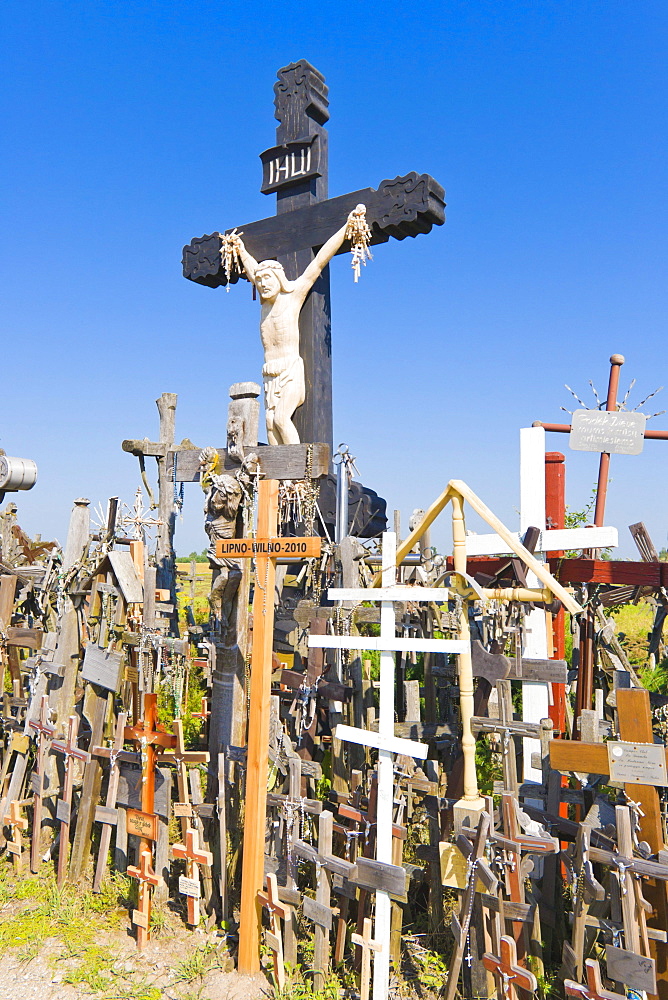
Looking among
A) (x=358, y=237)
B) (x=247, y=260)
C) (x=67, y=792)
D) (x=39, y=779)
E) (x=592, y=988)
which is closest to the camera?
(x=592, y=988)

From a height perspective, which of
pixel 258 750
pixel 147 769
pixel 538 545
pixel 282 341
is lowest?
pixel 147 769

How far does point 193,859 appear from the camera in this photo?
15.7 ft

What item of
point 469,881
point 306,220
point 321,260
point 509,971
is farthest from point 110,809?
point 306,220

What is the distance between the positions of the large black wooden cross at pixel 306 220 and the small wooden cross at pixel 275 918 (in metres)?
4.23

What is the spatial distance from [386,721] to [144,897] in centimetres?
218

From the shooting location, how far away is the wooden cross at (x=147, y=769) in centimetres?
475

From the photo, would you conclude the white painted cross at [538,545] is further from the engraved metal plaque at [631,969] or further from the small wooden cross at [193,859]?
the small wooden cross at [193,859]

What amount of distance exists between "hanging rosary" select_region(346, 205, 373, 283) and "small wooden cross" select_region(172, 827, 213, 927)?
194 inches

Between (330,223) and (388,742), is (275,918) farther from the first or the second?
(330,223)

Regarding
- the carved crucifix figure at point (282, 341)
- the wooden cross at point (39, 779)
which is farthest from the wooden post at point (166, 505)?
the wooden cross at point (39, 779)

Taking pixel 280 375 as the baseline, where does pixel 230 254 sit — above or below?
above

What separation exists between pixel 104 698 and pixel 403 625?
227 centimetres

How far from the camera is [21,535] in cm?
978

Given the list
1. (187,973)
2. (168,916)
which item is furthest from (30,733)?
(187,973)
